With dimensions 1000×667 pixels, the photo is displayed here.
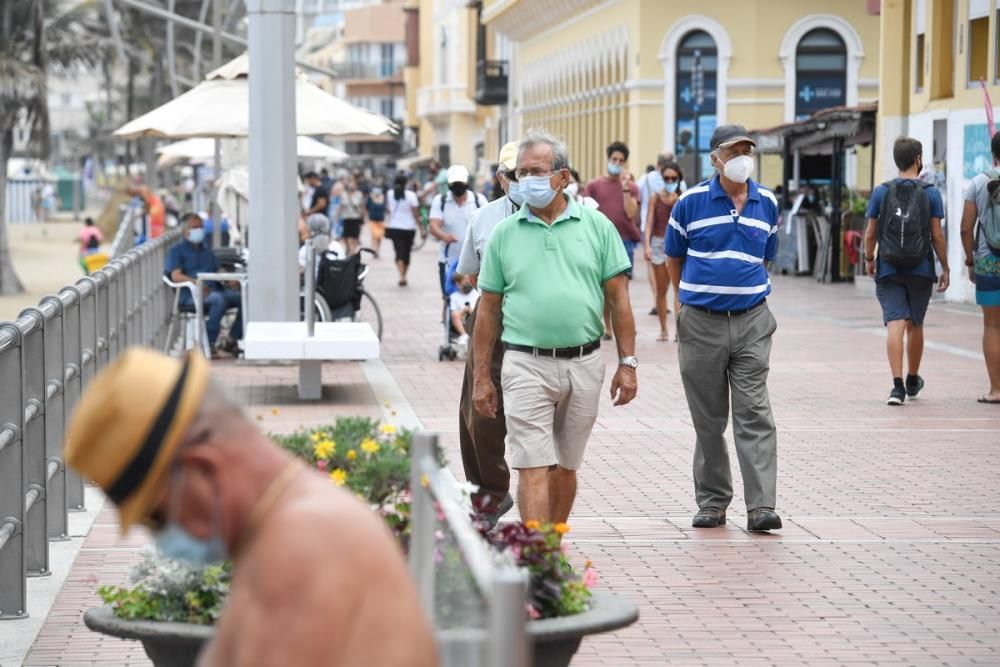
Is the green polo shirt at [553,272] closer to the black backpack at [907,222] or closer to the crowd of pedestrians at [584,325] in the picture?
the crowd of pedestrians at [584,325]

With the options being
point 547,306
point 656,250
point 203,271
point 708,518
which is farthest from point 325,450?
point 656,250

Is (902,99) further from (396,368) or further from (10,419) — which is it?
(10,419)

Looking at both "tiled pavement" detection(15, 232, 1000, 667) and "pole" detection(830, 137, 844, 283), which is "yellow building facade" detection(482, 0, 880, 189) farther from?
"tiled pavement" detection(15, 232, 1000, 667)

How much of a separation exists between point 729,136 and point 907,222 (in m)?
4.50

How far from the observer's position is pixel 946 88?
24688 mm

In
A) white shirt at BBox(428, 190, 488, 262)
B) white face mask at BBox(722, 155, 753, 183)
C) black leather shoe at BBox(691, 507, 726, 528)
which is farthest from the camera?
white shirt at BBox(428, 190, 488, 262)

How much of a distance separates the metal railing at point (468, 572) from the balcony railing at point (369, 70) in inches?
5174

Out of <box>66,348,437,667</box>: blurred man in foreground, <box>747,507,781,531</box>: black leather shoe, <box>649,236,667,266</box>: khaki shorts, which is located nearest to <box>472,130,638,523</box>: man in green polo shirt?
<box>747,507,781,531</box>: black leather shoe

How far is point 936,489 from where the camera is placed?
31.7 ft

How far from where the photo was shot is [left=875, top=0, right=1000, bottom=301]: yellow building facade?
2272cm

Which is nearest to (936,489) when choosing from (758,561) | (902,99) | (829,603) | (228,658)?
(758,561)

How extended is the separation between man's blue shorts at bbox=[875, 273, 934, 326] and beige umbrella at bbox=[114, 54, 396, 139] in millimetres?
6525

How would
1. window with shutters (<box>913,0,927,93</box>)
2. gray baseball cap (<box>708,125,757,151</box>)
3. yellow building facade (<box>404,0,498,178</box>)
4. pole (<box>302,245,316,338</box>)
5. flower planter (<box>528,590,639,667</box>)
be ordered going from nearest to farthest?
1. flower planter (<box>528,590,639,667</box>)
2. gray baseball cap (<box>708,125,757,151</box>)
3. pole (<box>302,245,316,338</box>)
4. window with shutters (<box>913,0,927,93</box>)
5. yellow building facade (<box>404,0,498,178</box>)

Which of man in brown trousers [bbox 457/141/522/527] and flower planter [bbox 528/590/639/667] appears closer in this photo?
flower planter [bbox 528/590/639/667]
